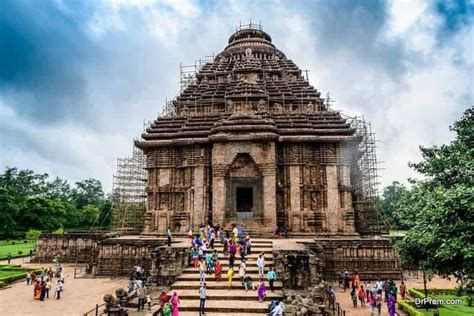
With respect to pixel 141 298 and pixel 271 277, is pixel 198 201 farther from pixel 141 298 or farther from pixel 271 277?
pixel 141 298

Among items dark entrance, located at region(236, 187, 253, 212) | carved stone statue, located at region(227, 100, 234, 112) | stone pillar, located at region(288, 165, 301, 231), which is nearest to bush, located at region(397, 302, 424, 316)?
stone pillar, located at region(288, 165, 301, 231)

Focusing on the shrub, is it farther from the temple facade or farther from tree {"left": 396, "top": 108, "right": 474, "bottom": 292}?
the temple facade

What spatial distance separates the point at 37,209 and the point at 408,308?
4759 cm

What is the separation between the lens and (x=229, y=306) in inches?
475

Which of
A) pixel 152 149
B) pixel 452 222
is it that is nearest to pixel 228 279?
pixel 452 222

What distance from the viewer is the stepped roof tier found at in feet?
78.5

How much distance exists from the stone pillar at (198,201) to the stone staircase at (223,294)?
7.22m

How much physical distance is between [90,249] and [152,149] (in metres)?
7.74

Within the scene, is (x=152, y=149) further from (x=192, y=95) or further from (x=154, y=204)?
(x=192, y=95)

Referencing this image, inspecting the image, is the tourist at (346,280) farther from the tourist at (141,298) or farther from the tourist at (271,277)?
the tourist at (141,298)

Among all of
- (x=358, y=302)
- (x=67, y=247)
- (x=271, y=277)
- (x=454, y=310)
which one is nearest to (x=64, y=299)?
(x=271, y=277)

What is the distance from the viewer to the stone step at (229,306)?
464 inches

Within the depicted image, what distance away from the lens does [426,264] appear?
10500mm

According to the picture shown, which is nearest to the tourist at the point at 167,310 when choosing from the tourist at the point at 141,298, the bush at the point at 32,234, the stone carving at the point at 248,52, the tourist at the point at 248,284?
the tourist at the point at 141,298
